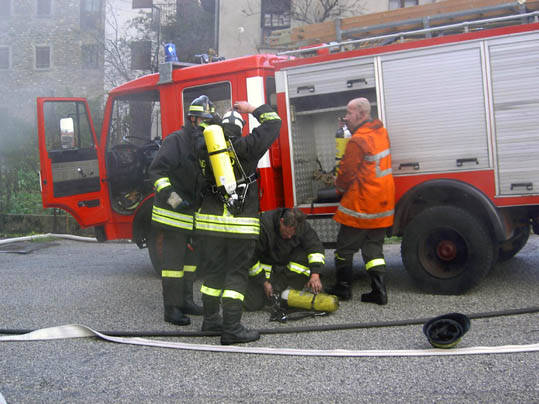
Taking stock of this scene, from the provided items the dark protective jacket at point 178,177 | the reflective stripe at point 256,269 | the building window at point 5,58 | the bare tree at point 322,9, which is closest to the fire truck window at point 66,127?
the dark protective jacket at point 178,177

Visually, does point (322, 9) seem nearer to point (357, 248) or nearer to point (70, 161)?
point (70, 161)

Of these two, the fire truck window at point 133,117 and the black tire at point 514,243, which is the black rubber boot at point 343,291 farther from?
the fire truck window at point 133,117

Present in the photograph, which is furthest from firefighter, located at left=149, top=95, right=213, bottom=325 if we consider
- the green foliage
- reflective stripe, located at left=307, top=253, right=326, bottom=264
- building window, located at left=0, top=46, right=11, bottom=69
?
building window, located at left=0, top=46, right=11, bottom=69

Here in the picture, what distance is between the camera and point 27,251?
9914mm

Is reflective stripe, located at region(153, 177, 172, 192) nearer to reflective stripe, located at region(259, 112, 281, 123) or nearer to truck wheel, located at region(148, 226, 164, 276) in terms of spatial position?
reflective stripe, located at region(259, 112, 281, 123)

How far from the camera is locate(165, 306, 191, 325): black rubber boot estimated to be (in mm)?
5051

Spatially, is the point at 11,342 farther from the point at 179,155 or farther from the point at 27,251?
the point at 27,251

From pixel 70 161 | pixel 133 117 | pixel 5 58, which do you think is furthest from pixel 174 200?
pixel 5 58

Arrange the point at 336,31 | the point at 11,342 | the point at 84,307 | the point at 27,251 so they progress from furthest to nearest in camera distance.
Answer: the point at 27,251, the point at 336,31, the point at 84,307, the point at 11,342

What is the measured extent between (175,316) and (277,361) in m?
1.34

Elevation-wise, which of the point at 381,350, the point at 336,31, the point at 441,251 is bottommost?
the point at 381,350

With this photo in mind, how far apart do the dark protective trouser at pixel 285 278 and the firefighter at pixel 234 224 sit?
0.79 metres

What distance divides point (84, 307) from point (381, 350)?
2.98m

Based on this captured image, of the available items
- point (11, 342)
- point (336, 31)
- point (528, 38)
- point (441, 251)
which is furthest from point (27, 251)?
point (528, 38)
